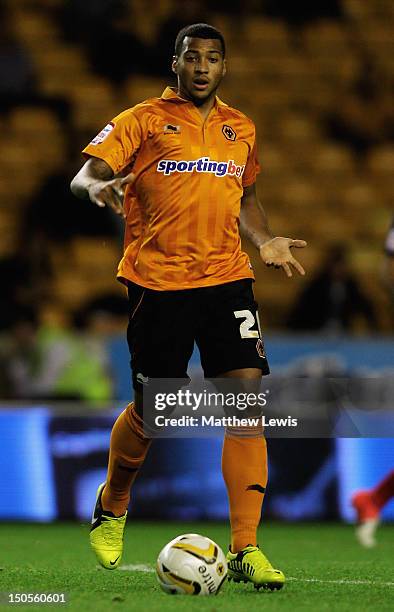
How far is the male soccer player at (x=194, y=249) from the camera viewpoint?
16.7ft

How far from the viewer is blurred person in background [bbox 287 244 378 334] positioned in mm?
10805

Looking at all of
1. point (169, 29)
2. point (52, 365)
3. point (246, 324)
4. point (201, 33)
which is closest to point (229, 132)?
point (201, 33)

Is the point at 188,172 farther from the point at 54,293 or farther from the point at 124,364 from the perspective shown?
the point at 54,293

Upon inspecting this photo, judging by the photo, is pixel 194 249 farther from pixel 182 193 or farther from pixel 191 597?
pixel 191 597

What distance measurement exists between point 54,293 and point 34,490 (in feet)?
11.4

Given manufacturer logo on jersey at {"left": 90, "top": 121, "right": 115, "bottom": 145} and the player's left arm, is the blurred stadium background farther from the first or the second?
manufacturer logo on jersey at {"left": 90, "top": 121, "right": 115, "bottom": 145}

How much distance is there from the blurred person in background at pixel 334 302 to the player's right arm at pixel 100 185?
5931 mm

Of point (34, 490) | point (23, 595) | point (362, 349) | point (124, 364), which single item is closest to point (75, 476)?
point (34, 490)

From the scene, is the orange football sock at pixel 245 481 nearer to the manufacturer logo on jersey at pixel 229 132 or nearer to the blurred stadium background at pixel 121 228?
the manufacturer logo on jersey at pixel 229 132

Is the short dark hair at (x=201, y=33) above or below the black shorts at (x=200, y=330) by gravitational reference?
above

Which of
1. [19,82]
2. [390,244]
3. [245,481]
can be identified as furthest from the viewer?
[19,82]

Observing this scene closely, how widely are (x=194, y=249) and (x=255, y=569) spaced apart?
47.2 inches

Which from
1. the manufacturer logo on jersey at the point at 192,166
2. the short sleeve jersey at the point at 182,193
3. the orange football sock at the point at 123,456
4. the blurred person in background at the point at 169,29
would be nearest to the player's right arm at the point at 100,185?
the short sleeve jersey at the point at 182,193

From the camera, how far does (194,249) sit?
17.0 ft
